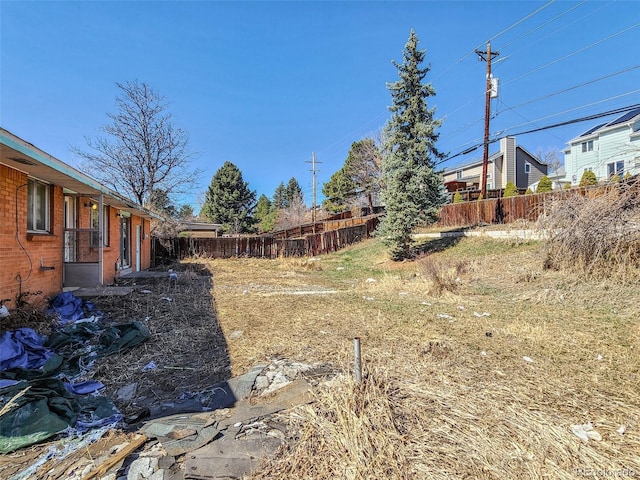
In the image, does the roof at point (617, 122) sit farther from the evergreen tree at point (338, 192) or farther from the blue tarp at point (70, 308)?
the blue tarp at point (70, 308)

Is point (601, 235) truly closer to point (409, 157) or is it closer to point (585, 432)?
point (585, 432)

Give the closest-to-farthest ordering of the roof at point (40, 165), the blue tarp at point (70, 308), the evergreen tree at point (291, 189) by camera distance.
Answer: the roof at point (40, 165) → the blue tarp at point (70, 308) → the evergreen tree at point (291, 189)

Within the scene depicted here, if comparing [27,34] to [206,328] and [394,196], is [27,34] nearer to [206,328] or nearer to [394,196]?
[206,328]

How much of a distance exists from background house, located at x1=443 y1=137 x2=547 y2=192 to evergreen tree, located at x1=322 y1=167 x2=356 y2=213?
9.28 m

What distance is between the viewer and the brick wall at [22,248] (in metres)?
4.90

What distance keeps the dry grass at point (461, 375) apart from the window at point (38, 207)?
12.2 ft

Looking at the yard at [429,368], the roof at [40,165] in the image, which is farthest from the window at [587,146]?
the roof at [40,165]

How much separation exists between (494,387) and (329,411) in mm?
1681

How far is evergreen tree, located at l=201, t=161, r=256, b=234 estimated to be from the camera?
33719mm

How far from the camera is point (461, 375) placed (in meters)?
3.36

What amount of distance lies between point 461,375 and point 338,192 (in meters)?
31.2

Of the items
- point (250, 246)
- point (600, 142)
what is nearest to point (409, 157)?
point (250, 246)

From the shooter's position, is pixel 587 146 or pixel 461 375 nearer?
pixel 461 375

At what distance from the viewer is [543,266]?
28.2 ft
